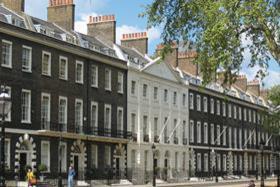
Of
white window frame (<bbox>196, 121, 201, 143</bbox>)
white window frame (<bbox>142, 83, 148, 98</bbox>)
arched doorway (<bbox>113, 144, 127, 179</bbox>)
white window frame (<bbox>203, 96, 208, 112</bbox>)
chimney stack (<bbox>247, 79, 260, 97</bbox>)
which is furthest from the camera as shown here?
chimney stack (<bbox>247, 79, 260, 97</bbox>)

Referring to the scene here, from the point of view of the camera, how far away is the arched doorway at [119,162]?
58656 mm

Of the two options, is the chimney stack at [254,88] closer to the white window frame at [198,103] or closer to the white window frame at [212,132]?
the white window frame at [212,132]

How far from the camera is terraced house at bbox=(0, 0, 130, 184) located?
4591 cm

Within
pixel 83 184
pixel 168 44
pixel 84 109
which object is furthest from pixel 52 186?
pixel 168 44

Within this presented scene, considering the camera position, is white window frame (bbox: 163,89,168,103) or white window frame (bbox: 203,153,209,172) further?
white window frame (bbox: 203,153,209,172)

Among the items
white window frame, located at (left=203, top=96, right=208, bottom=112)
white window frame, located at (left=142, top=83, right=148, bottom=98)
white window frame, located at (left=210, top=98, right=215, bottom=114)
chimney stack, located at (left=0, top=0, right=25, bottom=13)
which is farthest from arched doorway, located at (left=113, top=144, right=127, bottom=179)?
white window frame, located at (left=210, top=98, right=215, bottom=114)

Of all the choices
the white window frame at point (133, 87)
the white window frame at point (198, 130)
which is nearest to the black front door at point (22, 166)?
the white window frame at point (133, 87)

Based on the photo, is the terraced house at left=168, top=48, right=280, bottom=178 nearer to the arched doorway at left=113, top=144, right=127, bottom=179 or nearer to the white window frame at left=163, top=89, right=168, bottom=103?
the white window frame at left=163, top=89, right=168, bottom=103

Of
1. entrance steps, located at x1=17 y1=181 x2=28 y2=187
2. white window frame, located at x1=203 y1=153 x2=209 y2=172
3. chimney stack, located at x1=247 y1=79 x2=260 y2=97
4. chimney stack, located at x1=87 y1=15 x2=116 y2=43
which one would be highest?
chimney stack, located at x1=87 y1=15 x2=116 y2=43

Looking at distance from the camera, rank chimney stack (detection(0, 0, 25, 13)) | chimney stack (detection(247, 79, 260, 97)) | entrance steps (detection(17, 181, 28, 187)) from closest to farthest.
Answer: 1. entrance steps (detection(17, 181, 28, 187))
2. chimney stack (detection(0, 0, 25, 13))
3. chimney stack (detection(247, 79, 260, 97))

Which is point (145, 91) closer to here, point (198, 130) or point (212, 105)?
point (198, 130)

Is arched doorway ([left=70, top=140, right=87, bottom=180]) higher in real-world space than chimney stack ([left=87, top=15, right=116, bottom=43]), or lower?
lower

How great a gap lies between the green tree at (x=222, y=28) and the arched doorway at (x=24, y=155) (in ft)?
61.7

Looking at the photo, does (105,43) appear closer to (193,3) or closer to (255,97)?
(193,3)
